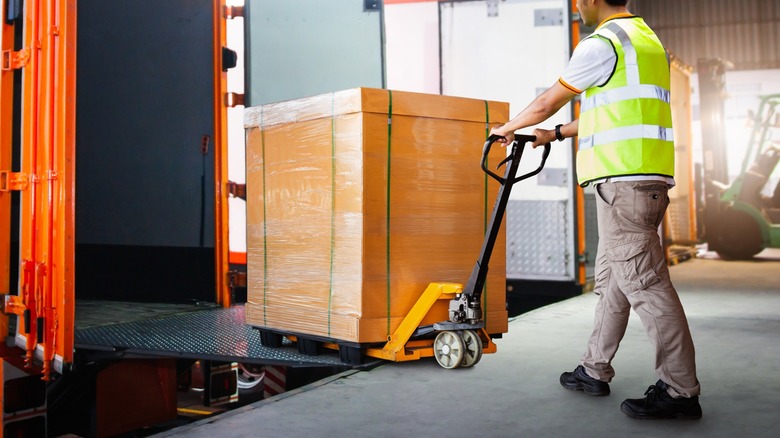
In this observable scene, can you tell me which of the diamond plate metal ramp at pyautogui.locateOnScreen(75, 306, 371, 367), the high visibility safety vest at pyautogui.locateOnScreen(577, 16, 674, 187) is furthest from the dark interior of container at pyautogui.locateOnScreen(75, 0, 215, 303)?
the high visibility safety vest at pyautogui.locateOnScreen(577, 16, 674, 187)

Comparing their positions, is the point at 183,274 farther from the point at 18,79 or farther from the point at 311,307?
the point at 311,307

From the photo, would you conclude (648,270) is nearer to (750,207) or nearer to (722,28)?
(750,207)

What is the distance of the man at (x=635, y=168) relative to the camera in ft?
9.11

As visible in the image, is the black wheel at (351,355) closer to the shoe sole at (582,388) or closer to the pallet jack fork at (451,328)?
the pallet jack fork at (451,328)

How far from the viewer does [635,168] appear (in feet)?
9.33

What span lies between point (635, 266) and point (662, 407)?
49 centimetres

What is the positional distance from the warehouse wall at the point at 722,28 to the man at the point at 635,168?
75.3 feet

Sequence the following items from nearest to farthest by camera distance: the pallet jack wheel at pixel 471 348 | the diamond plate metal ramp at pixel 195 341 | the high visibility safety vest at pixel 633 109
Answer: the high visibility safety vest at pixel 633 109 → the pallet jack wheel at pixel 471 348 → the diamond plate metal ramp at pixel 195 341

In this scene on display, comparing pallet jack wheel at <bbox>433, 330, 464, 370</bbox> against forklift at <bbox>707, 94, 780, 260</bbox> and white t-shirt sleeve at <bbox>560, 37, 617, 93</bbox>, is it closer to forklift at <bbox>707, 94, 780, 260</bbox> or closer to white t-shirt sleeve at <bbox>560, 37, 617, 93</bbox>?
white t-shirt sleeve at <bbox>560, 37, 617, 93</bbox>

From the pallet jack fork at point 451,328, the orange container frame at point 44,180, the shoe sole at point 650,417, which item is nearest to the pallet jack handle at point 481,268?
the pallet jack fork at point 451,328

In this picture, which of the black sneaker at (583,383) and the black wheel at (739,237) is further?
the black wheel at (739,237)

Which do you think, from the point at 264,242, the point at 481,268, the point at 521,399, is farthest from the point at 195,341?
the point at 521,399

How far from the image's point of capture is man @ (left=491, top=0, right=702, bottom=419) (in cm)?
278

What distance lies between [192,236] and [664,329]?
3.75m
